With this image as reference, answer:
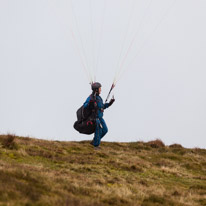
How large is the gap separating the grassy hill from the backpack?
1.24 m

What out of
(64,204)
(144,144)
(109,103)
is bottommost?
(64,204)

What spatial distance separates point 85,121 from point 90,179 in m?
7.23

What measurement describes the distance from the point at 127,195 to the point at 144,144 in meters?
15.1

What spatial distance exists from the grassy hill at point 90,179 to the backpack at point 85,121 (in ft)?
4.08

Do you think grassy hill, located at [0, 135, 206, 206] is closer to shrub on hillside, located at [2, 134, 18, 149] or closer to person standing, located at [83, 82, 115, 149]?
shrub on hillside, located at [2, 134, 18, 149]

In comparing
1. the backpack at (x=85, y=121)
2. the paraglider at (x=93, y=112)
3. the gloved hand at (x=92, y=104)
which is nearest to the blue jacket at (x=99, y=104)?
the paraglider at (x=93, y=112)

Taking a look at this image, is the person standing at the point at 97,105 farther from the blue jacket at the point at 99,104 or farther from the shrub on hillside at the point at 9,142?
the shrub on hillside at the point at 9,142

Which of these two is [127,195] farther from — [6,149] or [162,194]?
[6,149]

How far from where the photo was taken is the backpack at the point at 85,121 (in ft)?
58.0

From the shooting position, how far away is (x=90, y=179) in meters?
10.7

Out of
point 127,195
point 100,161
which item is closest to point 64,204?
point 127,195

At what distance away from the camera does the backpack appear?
58.0 ft

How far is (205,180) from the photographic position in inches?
590

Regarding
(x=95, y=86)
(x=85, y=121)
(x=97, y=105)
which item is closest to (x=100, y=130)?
(x=85, y=121)
